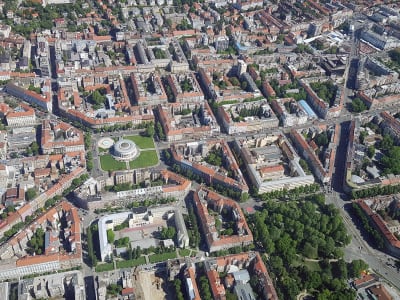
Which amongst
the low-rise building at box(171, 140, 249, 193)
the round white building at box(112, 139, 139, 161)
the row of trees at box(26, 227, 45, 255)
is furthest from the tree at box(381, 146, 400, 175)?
the row of trees at box(26, 227, 45, 255)

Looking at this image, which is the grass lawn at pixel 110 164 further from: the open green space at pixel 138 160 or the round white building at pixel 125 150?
the round white building at pixel 125 150

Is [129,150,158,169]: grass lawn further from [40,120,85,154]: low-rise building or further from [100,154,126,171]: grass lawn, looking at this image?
[40,120,85,154]: low-rise building

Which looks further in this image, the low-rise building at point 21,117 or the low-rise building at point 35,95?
the low-rise building at point 35,95

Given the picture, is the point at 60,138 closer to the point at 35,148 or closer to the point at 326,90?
the point at 35,148

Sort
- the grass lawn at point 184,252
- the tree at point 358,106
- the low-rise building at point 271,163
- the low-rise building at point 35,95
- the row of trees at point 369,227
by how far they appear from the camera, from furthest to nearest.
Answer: the tree at point 358,106, the low-rise building at point 35,95, the low-rise building at point 271,163, the row of trees at point 369,227, the grass lawn at point 184,252

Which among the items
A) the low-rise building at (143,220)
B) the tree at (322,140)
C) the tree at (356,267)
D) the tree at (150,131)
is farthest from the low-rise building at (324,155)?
the tree at (150,131)
